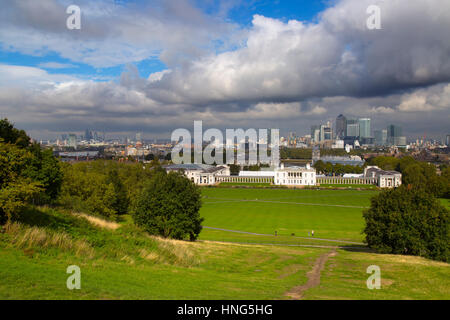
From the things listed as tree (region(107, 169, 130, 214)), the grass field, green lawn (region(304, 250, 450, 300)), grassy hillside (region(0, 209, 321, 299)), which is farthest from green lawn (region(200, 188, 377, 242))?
grassy hillside (region(0, 209, 321, 299))

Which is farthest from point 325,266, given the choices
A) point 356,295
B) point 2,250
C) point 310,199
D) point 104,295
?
point 310,199

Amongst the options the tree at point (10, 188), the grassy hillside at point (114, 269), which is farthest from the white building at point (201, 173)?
the tree at point (10, 188)

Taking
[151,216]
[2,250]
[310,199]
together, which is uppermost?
[2,250]

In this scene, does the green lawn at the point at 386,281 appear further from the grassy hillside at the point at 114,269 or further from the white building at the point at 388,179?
the white building at the point at 388,179

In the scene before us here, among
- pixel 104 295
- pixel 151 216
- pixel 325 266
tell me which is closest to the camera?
pixel 104 295

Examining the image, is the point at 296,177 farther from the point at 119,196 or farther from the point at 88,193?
the point at 88,193

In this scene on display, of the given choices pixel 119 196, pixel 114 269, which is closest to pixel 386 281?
pixel 114 269
